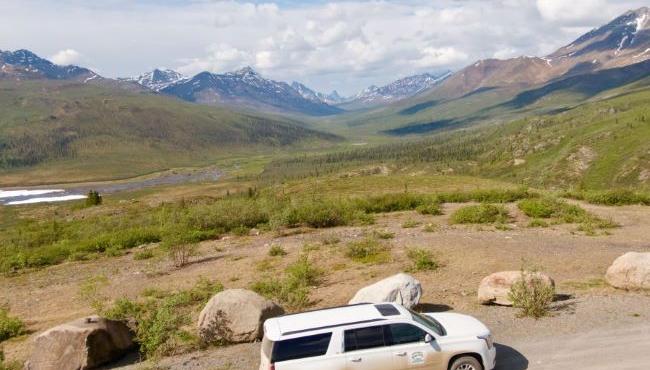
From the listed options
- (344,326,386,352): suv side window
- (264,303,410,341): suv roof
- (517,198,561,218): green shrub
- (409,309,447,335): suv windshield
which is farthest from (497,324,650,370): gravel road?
(517,198,561,218): green shrub

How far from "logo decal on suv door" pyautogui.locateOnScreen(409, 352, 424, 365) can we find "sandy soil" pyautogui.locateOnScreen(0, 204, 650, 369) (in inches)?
120


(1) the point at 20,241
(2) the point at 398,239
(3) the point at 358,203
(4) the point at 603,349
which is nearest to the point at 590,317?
(4) the point at 603,349

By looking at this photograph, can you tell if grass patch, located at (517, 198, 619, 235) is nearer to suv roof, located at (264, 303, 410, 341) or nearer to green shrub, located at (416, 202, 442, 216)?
green shrub, located at (416, 202, 442, 216)

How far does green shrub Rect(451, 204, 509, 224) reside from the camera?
35.4 metres

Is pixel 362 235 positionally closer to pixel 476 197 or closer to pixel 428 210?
pixel 428 210

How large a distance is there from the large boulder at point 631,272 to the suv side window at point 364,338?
11879 millimetres

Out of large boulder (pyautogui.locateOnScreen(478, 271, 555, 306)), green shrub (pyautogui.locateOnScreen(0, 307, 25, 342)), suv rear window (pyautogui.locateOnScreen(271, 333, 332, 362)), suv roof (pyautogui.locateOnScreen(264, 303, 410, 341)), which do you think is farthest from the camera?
green shrub (pyautogui.locateOnScreen(0, 307, 25, 342))

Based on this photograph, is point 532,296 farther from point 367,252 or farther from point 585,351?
point 367,252

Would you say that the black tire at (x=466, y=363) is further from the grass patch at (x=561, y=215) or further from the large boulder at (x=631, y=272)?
the grass patch at (x=561, y=215)

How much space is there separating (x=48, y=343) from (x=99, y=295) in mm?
9613

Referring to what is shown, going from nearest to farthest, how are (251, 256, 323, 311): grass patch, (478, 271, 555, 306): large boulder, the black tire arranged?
the black tire, (478, 271, 555, 306): large boulder, (251, 256, 323, 311): grass patch

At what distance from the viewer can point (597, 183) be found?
130 meters

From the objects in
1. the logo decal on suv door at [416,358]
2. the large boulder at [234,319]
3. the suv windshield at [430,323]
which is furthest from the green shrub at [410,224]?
the logo decal on suv door at [416,358]

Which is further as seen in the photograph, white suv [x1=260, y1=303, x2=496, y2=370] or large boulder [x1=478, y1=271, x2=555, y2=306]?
large boulder [x1=478, y1=271, x2=555, y2=306]
